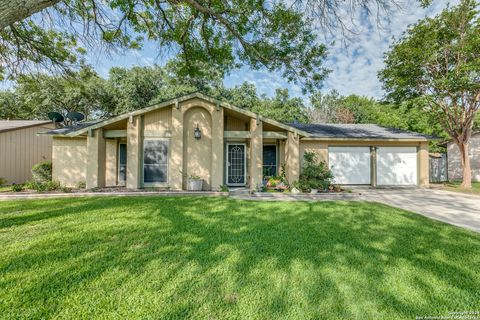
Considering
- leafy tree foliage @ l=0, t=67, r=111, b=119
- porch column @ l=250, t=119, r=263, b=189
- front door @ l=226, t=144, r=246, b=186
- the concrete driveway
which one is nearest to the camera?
the concrete driveway

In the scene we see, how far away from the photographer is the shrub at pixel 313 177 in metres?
8.84

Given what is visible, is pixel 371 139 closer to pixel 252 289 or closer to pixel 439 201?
pixel 439 201

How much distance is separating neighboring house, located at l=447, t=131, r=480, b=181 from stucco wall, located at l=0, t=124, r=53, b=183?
27.9 meters

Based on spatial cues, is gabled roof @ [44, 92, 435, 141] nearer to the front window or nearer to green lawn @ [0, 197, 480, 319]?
the front window

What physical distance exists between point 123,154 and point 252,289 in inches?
383

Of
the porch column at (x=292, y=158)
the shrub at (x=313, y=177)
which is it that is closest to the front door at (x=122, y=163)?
the porch column at (x=292, y=158)

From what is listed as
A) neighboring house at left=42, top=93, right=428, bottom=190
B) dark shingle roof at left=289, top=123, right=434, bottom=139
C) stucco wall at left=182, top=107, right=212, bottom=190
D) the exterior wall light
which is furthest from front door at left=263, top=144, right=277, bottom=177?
the exterior wall light

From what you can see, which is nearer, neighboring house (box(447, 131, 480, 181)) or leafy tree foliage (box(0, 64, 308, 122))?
neighboring house (box(447, 131, 480, 181))

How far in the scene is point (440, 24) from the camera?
10398 millimetres

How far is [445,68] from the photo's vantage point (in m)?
10.8

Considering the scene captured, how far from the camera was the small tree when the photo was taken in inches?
387

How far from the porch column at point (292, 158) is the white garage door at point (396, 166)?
5.56 metres

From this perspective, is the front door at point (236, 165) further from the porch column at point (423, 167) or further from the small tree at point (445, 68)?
the porch column at point (423, 167)

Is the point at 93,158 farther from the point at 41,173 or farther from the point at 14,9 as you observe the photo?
the point at 14,9
